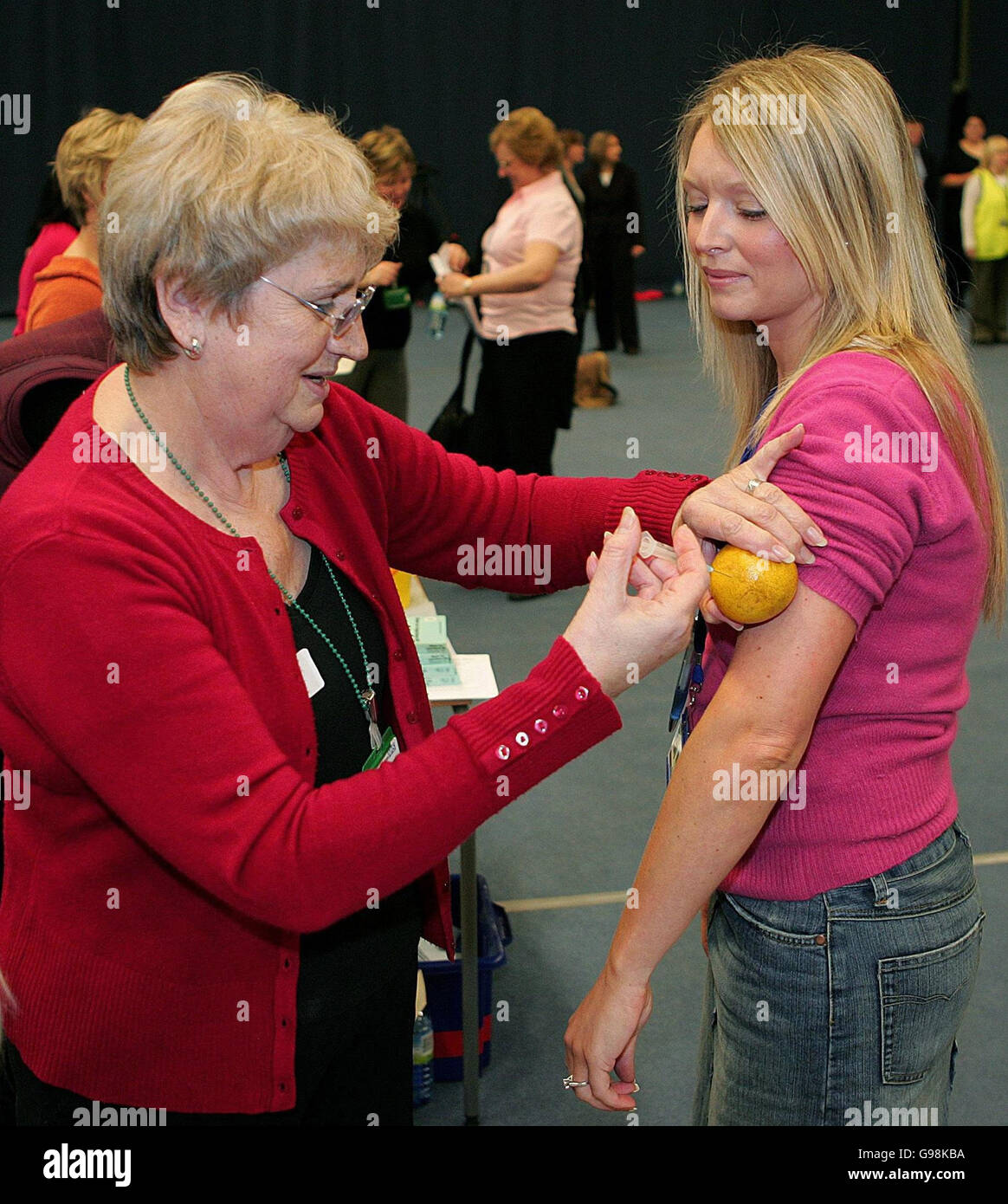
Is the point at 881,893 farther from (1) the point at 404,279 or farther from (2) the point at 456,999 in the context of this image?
(1) the point at 404,279

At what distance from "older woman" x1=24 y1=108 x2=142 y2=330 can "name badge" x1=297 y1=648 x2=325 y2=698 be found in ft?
5.75

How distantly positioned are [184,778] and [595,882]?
7.58ft

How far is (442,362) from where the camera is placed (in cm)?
1050

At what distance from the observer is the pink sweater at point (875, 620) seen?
1233mm

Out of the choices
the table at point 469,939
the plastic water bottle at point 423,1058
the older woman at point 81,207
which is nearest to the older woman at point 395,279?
the older woman at point 81,207

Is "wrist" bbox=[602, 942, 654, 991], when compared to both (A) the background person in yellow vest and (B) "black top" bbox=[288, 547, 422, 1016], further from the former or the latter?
(A) the background person in yellow vest

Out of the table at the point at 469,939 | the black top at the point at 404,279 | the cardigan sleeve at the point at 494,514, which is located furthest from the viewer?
the black top at the point at 404,279

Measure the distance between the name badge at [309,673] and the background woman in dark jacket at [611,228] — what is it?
953 centimetres

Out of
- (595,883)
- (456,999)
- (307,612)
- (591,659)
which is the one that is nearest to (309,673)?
(307,612)

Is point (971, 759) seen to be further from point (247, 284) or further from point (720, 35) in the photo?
point (720, 35)

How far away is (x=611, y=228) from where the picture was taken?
10820 millimetres

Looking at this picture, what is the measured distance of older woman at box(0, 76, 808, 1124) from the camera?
115 centimetres

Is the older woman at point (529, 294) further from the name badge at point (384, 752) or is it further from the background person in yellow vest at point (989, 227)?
the background person in yellow vest at point (989, 227)

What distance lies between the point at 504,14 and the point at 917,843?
47.2 feet
